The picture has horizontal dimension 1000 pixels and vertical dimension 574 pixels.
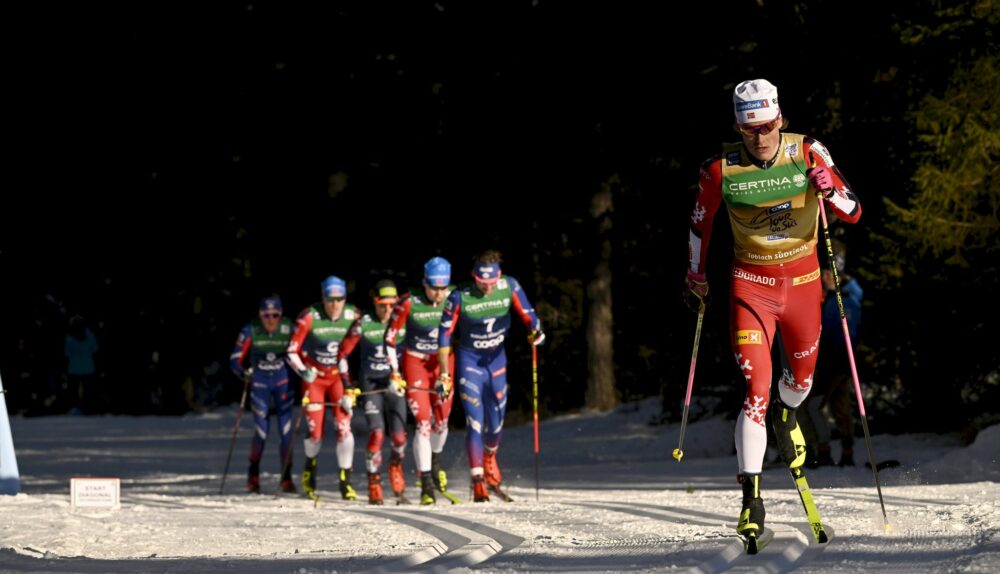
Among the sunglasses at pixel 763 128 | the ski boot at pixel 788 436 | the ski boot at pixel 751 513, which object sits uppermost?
the sunglasses at pixel 763 128

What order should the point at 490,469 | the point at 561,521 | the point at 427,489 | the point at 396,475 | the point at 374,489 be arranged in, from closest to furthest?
1. the point at 561,521
2. the point at 427,489
3. the point at 490,469
4. the point at 374,489
5. the point at 396,475

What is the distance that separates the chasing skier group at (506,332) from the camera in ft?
32.0

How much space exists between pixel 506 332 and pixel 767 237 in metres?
7.17

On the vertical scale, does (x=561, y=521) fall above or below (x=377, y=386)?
below

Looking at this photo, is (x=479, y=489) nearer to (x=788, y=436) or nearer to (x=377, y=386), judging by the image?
(x=377, y=386)

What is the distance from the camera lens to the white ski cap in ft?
31.6

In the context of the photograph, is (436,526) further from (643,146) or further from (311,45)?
(311,45)

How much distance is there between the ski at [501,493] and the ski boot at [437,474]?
0.67 meters

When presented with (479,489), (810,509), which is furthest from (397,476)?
(810,509)

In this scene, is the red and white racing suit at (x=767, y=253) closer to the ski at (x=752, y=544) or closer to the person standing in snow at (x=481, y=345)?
the ski at (x=752, y=544)

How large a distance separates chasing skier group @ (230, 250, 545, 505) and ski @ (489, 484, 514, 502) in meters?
0.03

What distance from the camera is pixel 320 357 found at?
19.4m

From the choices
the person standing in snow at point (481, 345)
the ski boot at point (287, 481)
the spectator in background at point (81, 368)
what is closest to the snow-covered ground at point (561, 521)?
the ski boot at point (287, 481)

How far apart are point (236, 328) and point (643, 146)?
595 inches
